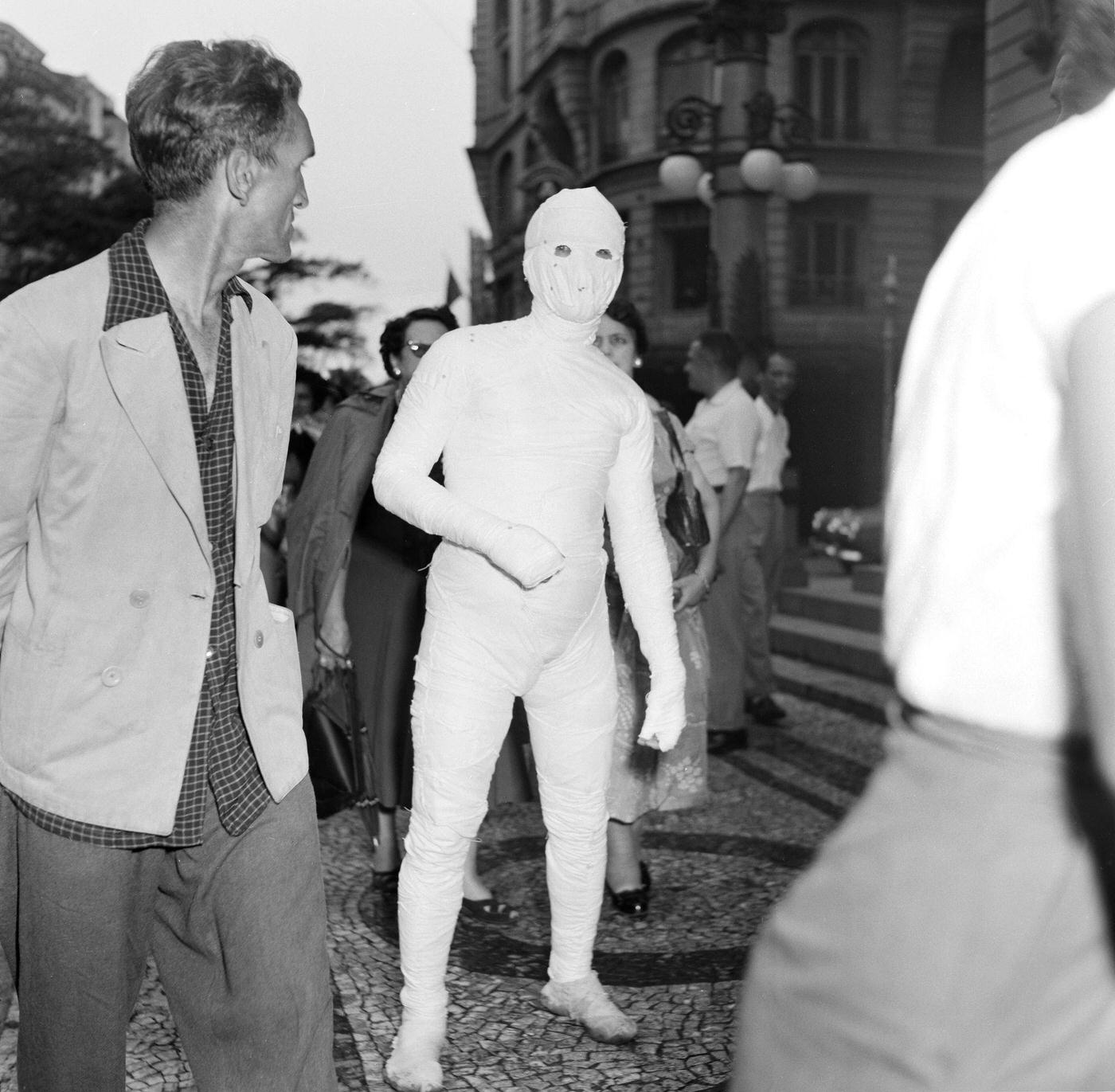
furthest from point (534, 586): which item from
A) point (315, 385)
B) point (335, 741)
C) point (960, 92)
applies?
point (960, 92)

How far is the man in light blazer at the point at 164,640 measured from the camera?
223cm

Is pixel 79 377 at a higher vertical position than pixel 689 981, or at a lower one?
higher

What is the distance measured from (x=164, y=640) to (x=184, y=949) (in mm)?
527

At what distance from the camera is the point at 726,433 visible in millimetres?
7766

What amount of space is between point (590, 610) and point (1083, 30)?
2.30 meters

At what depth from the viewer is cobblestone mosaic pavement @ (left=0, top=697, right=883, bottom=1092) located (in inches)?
140

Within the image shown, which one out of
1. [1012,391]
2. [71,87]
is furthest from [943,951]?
[71,87]

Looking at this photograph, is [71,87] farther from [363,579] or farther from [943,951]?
[943,951]

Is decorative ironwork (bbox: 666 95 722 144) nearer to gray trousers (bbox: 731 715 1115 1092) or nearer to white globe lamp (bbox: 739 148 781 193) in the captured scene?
white globe lamp (bbox: 739 148 781 193)

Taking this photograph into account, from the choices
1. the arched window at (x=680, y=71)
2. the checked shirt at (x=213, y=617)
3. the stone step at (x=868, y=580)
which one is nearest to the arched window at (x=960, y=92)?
the arched window at (x=680, y=71)

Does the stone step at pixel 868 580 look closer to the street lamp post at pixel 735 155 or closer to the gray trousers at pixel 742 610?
the gray trousers at pixel 742 610

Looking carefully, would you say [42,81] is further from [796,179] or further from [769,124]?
[796,179]

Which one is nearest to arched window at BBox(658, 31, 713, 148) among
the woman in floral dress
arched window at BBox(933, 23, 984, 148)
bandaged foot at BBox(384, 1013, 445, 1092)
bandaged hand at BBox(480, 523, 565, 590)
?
arched window at BBox(933, 23, 984, 148)

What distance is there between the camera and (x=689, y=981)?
165 inches
